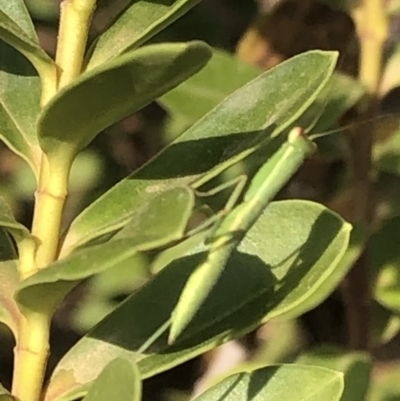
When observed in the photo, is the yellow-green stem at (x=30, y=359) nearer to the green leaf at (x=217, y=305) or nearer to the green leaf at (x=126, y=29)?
the green leaf at (x=217, y=305)

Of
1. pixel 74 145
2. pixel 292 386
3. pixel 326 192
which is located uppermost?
pixel 74 145

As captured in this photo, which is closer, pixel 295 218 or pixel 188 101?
pixel 295 218


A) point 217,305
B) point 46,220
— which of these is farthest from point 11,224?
point 217,305

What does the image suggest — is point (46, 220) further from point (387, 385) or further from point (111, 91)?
point (387, 385)

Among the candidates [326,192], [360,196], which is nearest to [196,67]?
[360,196]

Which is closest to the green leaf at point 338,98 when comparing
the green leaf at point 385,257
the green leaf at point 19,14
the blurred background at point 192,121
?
the blurred background at point 192,121

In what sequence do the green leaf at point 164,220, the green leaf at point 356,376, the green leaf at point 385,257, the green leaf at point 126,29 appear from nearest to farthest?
the green leaf at point 164,220 < the green leaf at point 126,29 < the green leaf at point 356,376 < the green leaf at point 385,257

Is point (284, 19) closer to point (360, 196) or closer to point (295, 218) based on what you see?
point (360, 196)
